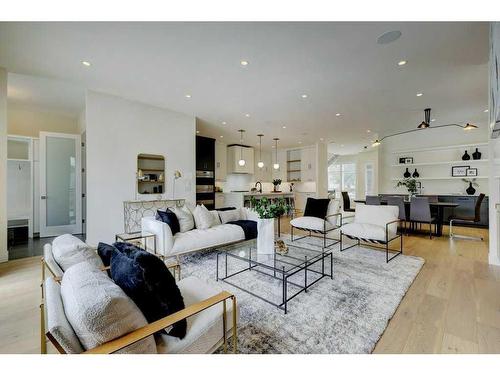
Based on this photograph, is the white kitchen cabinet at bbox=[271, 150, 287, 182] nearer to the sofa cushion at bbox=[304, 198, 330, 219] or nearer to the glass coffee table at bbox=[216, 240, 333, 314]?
the sofa cushion at bbox=[304, 198, 330, 219]

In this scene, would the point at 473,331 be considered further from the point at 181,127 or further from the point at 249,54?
the point at 181,127

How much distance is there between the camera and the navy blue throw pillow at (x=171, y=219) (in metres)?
3.45

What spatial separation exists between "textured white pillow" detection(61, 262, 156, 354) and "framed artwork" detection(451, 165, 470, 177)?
8.46m

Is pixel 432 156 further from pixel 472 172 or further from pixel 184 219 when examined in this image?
pixel 184 219

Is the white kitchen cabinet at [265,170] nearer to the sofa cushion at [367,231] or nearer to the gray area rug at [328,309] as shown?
the sofa cushion at [367,231]

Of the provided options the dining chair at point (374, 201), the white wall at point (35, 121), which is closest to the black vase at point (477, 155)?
the dining chair at point (374, 201)

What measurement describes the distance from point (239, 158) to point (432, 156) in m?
6.18

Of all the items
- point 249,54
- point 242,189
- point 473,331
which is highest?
point 249,54

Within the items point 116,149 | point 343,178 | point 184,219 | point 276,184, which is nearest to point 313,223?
point 184,219

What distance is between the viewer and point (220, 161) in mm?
8586

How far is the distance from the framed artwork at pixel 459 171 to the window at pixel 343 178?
16.3ft

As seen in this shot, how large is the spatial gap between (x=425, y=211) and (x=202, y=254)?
4478mm
